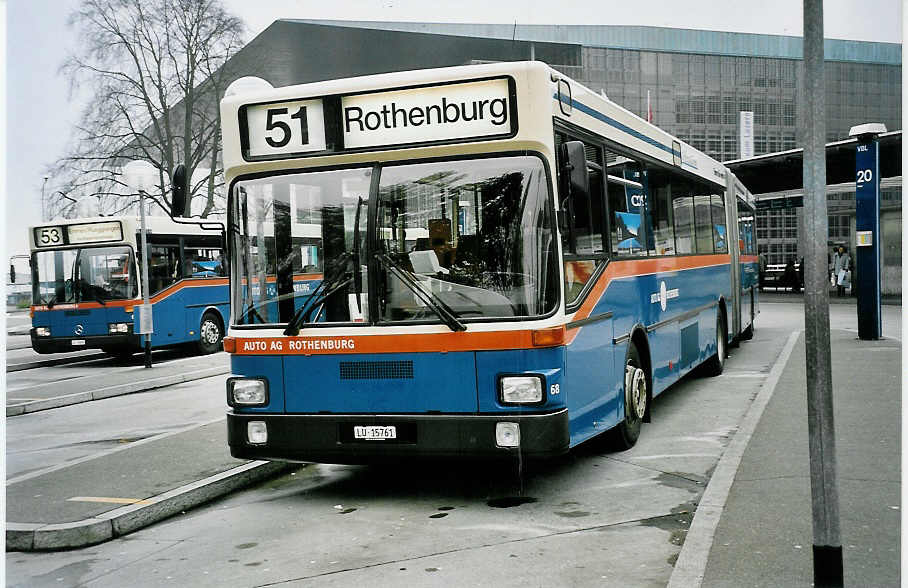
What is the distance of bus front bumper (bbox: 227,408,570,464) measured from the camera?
629 cm

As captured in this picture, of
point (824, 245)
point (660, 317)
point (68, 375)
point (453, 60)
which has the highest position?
point (453, 60)

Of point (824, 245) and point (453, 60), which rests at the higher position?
point (453, 60)

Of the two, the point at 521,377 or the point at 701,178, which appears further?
the point at 701,178

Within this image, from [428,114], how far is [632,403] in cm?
331

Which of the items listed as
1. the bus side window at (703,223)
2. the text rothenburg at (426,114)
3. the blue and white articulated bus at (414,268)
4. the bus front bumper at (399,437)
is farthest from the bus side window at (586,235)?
the bus side window at (703,223)

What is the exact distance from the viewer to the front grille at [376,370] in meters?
6.51

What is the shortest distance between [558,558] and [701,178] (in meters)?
8.37

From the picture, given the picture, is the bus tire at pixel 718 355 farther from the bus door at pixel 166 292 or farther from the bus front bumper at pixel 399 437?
the bus door at pixel 166 292

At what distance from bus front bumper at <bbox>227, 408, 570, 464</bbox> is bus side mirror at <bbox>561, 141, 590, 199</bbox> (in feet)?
4.95

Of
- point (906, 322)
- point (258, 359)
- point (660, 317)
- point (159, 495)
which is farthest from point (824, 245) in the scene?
point (660, 317)

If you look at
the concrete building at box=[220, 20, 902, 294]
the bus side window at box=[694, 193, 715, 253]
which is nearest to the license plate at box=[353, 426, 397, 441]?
the concrete building at box=[220, 20, 902, 294]

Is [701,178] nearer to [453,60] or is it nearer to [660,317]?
[660,317]

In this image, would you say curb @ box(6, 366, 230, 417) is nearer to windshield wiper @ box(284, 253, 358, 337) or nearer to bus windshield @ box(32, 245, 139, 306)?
bus windshield @ box(32, 245, 139, 306)

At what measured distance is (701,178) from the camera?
12.8 meters
